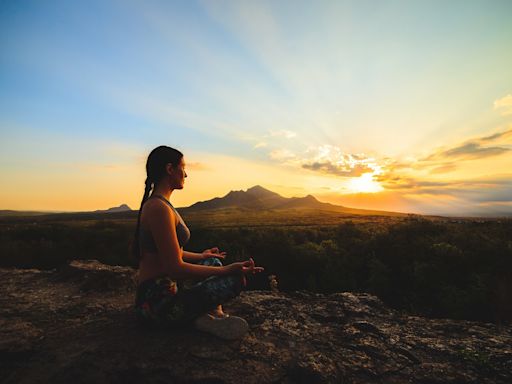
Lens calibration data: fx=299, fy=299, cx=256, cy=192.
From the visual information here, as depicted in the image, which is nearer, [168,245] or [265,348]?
[168,245]

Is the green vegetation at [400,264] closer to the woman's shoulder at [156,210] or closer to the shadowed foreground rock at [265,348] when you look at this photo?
the shadowed foreground rock at [265,348]

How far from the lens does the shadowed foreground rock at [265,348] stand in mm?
2625

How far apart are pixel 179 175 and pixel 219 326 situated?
1634mm

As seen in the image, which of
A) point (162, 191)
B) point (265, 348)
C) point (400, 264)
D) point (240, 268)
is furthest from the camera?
point (400, 264)

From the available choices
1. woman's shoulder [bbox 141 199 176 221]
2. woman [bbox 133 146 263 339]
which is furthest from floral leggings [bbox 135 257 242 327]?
woman's shoulder [bbox 141 199 176 221]

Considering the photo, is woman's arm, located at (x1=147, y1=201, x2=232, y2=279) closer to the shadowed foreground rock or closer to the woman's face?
the woman's face

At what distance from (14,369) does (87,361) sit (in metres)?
0.70

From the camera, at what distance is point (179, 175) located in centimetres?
312

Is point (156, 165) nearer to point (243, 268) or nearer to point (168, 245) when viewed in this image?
point (168, 245)

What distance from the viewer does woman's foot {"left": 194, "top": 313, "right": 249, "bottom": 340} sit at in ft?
10.2

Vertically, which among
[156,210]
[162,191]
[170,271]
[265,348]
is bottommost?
[265,348]

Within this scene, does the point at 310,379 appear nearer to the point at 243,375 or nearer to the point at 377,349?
the point at 243,375

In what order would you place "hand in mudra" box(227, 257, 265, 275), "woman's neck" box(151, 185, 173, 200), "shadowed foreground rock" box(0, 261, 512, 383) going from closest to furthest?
"shadowed foreground rock" box(0, 261, 512, 383) < "hand in mudra" box(227, 257, 265, 275) < "woman's neck" box(151, 185, 173, 200)

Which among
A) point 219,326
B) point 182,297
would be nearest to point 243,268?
point 182,297
